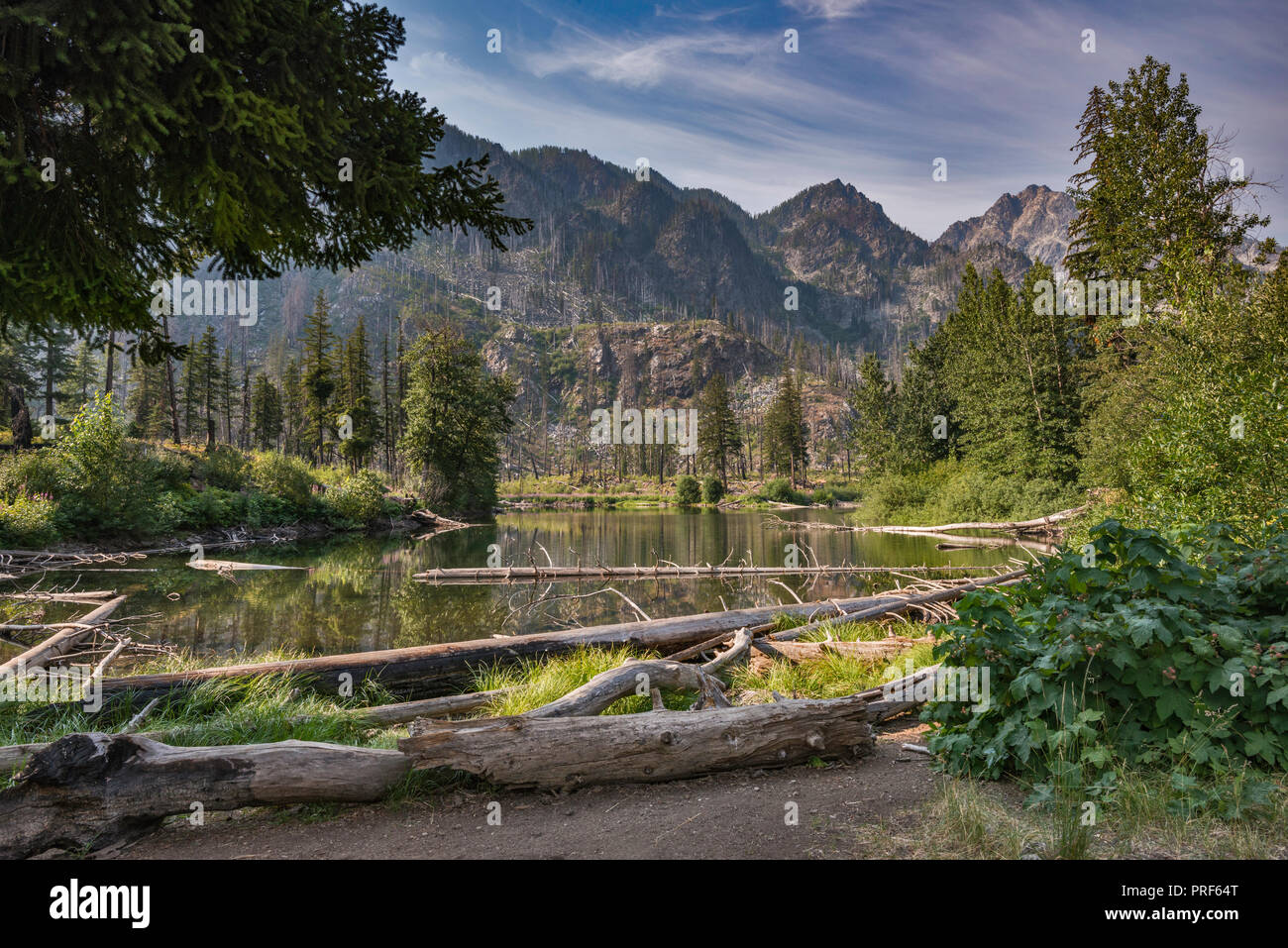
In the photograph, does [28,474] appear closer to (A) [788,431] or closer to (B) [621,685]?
(B) [621,685]

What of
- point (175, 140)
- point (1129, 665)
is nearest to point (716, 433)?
point (175, 140)

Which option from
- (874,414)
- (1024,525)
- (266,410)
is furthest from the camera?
(266,410)

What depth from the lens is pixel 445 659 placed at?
9250 millimetres

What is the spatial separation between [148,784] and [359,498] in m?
40.8

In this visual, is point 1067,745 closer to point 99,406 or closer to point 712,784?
point 712,784

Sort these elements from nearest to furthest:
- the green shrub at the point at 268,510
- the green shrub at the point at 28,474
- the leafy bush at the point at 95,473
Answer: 1. the green shrub at the point at 28,474
2. the leafy bush at the point at 95,473
3. the green shrub at the point at 268,510

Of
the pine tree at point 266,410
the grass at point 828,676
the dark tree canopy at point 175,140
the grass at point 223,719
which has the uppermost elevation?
the pine tree at point 266,410

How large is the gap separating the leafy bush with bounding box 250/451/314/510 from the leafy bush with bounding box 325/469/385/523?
184cm

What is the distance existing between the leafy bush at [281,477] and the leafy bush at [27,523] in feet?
48.2

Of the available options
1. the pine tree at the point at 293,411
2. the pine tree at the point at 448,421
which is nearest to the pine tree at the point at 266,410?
the pine tree at the point at 293,411

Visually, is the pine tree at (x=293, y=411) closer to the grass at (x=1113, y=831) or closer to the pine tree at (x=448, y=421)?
the pine tree at (x=448, y=421)

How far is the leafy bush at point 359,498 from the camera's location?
135ft

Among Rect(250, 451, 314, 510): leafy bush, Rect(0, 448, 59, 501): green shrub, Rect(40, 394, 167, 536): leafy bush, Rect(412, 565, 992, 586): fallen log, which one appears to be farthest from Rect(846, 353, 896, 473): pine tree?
Rect(0, 448, 59, 501): green shrub
